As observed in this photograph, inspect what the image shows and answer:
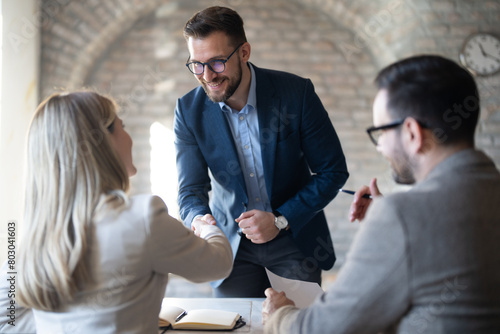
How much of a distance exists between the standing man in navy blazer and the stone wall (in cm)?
202

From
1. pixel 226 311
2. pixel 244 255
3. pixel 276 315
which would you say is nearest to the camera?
pixel 276 315

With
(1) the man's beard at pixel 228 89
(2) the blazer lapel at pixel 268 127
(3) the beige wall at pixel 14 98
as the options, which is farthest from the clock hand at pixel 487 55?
(3) the beige wall at pixel 14 98

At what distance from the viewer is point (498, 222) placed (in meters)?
1.01

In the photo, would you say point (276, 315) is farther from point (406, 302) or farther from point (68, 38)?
point (68, 38)

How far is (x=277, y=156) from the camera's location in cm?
208

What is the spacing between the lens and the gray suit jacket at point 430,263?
949 millimetres

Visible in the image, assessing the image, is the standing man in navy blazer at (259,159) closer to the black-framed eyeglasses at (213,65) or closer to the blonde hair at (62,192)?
the black-framed eyeglasses at (213,65)

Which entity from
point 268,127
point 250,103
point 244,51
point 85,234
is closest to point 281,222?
point 268,127

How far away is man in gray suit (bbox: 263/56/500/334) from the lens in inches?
37.4

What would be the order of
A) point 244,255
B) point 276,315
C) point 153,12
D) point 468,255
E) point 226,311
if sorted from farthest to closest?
point 153,12 → point 244,255 → point 226,311 → point 276,315 → point 468,255

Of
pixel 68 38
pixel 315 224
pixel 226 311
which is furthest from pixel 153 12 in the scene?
pixel 226 311

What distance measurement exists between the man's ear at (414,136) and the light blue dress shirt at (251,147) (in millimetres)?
1028

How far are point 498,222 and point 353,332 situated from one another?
39 centimetres

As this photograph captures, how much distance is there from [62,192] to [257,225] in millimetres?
930
